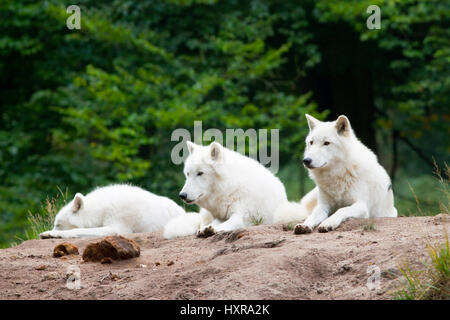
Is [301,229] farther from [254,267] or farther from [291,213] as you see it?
[254,267]

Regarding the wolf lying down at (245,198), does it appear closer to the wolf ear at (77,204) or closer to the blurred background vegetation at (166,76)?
the wolf ear at (77,204)


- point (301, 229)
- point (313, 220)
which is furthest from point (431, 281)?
point (313, 220)

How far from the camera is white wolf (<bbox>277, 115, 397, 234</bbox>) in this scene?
639 cm

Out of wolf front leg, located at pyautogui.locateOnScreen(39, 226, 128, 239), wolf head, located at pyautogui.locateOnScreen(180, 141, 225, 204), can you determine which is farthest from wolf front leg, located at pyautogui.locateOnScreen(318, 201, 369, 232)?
wolf front leg, located at pyautogui.locateOnScreen(39, 226, 128, 239)

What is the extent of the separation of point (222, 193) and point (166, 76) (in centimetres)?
613

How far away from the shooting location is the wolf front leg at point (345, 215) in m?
5.86

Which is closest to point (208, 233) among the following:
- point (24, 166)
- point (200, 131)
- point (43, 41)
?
point (200, 131)

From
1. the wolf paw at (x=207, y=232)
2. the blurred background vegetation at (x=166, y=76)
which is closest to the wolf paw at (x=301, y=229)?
the wolf paw at (x=207, y=232)

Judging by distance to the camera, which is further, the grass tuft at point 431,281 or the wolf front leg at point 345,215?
the wolf front leg at point 345,215

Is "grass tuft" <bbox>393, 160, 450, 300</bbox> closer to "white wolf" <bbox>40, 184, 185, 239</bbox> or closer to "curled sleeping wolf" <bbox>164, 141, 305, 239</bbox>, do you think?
A: "curled sleeping wolf" <bbox>164, 141, 305, 239</bbox>

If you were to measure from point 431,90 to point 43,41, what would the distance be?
28.1 feet

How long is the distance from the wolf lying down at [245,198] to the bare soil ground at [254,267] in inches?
21.1

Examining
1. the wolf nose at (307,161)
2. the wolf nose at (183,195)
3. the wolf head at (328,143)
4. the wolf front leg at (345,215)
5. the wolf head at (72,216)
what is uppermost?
the wolf head at (328,143)

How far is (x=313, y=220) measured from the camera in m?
6.22
